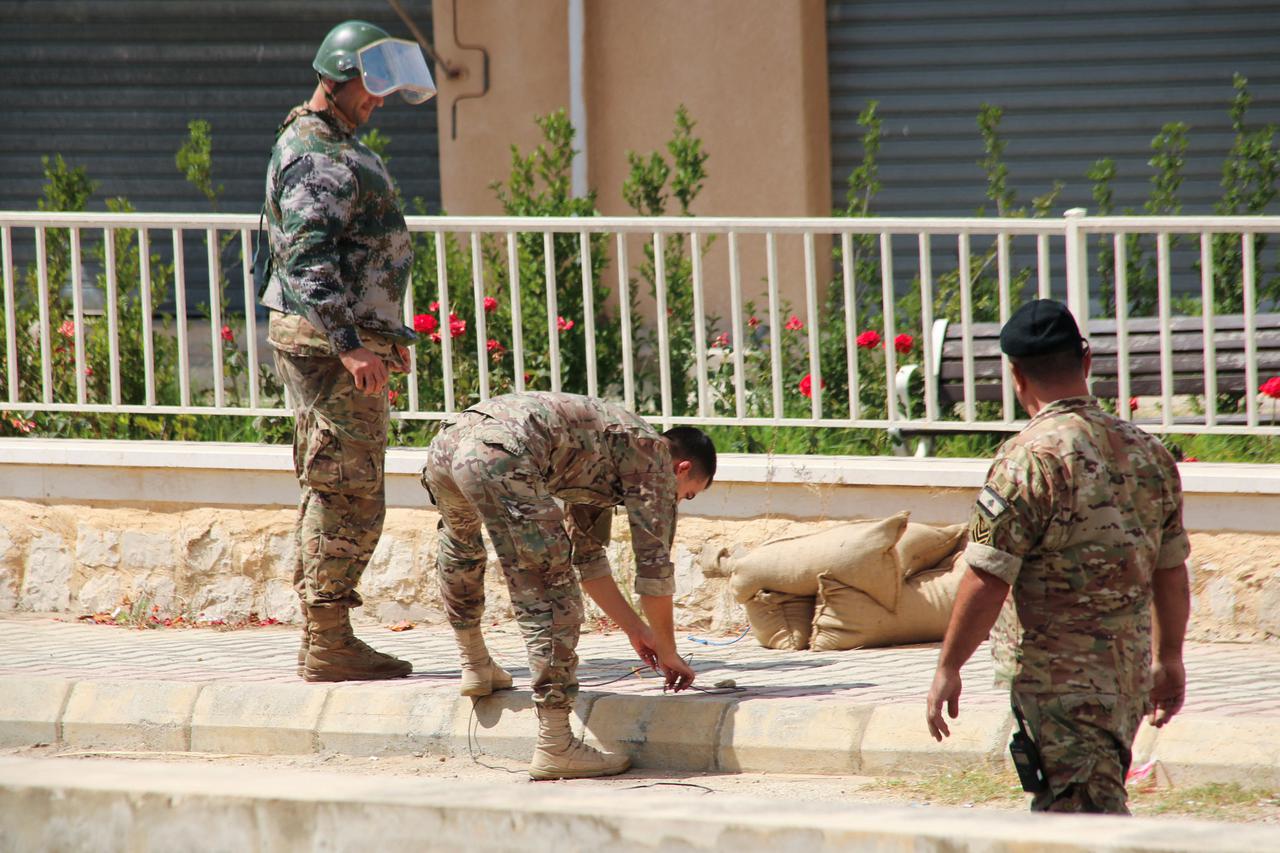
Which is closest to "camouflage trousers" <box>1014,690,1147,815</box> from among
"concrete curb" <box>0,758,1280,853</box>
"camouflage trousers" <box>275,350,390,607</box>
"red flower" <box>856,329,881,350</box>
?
"concrete curb" <box>0,758,1280,853</box>

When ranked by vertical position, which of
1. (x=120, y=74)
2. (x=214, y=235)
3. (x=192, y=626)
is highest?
(x=120, y=74)

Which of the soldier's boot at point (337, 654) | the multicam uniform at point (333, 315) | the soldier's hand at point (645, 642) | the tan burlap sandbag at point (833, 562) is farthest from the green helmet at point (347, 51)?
the tan burlap sandbag at point (833, 562)

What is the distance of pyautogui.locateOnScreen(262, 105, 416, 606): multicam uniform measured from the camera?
17.0 ft

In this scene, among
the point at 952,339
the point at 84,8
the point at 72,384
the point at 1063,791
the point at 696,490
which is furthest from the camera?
the point at 84,8

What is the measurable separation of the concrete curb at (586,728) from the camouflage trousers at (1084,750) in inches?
56.0

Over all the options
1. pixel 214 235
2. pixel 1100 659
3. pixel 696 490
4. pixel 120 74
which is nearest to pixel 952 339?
pixel 696 490

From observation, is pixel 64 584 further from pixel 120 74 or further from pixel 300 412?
pixel 120 74

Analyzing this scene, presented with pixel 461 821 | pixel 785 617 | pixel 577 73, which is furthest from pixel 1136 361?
pixel 577 73

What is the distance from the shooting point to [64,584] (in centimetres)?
722

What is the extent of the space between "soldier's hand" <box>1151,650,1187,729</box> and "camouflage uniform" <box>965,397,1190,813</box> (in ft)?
0.53

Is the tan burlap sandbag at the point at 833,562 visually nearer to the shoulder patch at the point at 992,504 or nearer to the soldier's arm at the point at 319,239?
the soldier's arm at the point at 319,239

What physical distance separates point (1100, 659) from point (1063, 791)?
0.92 ft

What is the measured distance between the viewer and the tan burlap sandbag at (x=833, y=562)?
608cm

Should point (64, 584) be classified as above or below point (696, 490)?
below
